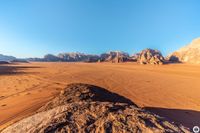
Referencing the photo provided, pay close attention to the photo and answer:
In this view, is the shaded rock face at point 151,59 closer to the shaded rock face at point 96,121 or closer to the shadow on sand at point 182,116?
the shadow on sand at point 182,116

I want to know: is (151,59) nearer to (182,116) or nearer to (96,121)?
(182,116)

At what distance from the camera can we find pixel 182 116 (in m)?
5.67

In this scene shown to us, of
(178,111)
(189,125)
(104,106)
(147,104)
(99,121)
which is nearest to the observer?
(99,121)

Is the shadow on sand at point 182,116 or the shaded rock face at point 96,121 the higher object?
the shaded rock face at point 96,121

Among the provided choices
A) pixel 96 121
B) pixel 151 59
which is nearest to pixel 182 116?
pixel 96 121

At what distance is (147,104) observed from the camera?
7.12 m

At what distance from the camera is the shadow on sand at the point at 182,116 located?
16.6ft

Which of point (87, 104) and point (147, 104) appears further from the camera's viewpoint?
point (147, 104)

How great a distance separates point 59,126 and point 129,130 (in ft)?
3.69

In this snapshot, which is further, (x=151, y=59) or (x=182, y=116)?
(x=151, y=59)

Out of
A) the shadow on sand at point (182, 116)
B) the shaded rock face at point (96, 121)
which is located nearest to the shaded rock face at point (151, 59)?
the shadow on sand at point (182, 116)

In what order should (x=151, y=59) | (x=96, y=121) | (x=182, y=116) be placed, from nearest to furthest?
1. (x=96, y=121)
2. (x=182, y=116)
3. (x=151, y=59)

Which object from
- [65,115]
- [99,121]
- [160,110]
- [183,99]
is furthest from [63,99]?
[183,99]

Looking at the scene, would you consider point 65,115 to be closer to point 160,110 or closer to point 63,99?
point 63,99
